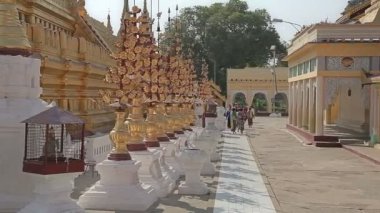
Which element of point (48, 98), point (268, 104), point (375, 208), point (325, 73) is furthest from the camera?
point (268, 104)

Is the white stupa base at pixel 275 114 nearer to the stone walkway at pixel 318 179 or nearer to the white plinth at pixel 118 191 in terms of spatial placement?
the stone walkway at pixel 318 179

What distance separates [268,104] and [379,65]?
3998 centimetres

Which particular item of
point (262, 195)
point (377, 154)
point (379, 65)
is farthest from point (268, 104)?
point (262, 195)

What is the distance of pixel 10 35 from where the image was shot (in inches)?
357

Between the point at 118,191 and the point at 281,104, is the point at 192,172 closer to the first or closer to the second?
the point at 118,191

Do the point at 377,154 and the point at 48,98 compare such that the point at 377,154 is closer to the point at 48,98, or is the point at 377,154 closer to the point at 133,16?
the point at 48,98

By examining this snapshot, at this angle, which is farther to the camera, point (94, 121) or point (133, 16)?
point (94, 121)

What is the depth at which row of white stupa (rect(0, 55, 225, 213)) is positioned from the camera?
8172 millimetres

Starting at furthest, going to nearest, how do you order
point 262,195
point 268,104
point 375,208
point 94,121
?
point 268,104 < point 94,121 < point 262,195 < point 375,208

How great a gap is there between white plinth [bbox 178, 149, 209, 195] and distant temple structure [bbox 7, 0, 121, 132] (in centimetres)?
435

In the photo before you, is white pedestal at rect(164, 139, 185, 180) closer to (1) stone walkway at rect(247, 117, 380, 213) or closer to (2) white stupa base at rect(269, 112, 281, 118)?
(1) stone walkway at rect(247, 117, 380, 213)

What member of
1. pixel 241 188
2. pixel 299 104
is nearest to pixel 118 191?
pixel 241 188

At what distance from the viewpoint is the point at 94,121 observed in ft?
77.4

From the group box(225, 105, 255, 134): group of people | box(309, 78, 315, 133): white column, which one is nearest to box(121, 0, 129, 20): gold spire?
box(309, 78, 315, 133): white column
